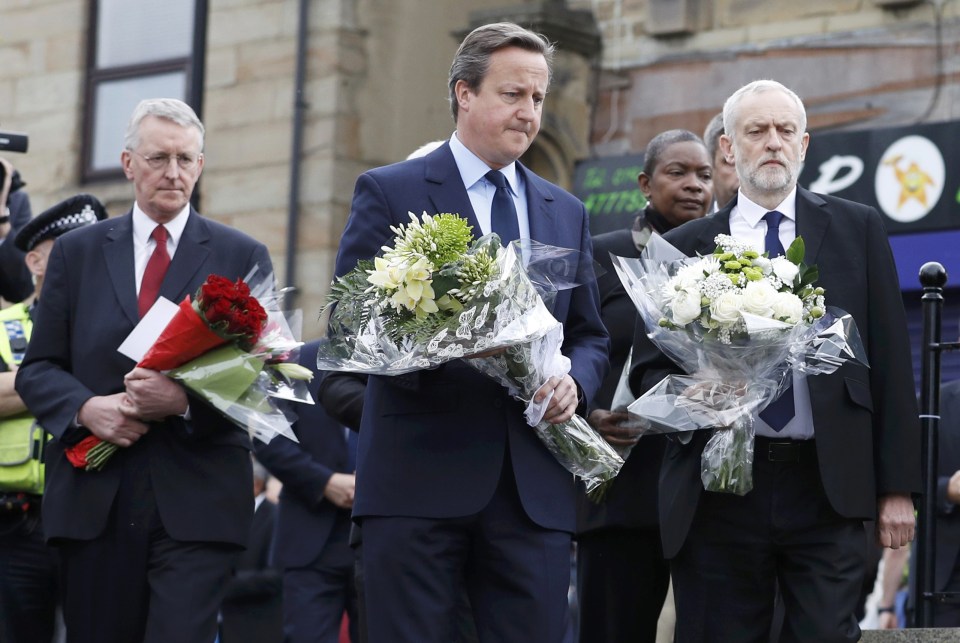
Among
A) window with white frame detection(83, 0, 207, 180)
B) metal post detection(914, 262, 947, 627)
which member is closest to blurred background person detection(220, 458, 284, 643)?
metal post detection(914, 262, 947, 627)

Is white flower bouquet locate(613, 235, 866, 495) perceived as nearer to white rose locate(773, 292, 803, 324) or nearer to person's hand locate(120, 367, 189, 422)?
white rose locate(773, 292, 803, 324)

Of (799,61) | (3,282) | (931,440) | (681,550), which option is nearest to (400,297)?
(681,550)

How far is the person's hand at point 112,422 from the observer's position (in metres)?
6.43

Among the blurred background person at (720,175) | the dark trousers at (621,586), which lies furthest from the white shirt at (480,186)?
the blurred background person at (720,175)

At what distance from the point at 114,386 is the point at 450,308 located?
1916 mm

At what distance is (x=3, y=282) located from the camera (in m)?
8.75

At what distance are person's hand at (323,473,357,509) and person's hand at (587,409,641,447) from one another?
3.12m

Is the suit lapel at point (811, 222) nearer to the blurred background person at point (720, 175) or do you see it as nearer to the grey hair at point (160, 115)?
the blurred background person at point (720, 175)

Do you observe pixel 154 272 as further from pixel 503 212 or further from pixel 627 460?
pixel 627 460

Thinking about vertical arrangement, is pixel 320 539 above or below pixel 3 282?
below

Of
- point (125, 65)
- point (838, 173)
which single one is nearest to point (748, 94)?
point (838, 173)

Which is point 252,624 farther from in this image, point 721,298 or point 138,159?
point 721,298

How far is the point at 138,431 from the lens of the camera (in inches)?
254

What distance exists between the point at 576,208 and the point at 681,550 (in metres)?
1.27
